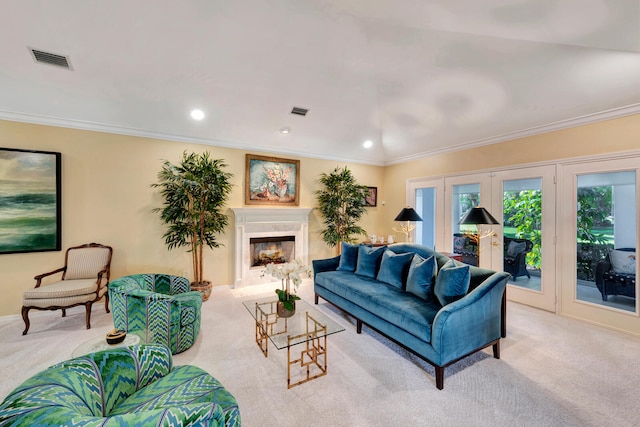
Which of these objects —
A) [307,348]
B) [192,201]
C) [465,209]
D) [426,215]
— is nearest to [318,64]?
[192,201]

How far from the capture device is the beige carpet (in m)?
1.92

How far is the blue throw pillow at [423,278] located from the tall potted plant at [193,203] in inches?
125

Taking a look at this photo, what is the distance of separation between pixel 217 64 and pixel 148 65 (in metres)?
0.78

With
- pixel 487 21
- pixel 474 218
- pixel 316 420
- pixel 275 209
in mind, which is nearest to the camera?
pixel 316 420

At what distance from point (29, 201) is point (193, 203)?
1976 mm

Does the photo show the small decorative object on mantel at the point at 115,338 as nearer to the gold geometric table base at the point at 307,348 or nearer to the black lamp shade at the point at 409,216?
the gold geometric table base at the point at 307,348

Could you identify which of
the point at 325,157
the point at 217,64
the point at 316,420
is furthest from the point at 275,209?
the point at 316,420

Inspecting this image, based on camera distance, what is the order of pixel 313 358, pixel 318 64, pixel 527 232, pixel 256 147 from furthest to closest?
pixel 256 147, pixel 527 232, pixel 318 64, pixel 313 358

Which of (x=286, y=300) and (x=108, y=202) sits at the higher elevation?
(x=108, y=202)

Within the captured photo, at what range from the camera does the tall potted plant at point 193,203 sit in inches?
162

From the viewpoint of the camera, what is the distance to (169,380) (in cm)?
155

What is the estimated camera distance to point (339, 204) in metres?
5.57

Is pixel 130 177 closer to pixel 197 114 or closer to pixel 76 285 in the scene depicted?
pixel 197 114

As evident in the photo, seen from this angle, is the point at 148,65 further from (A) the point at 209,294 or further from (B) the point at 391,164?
(B) the point at 391,164
